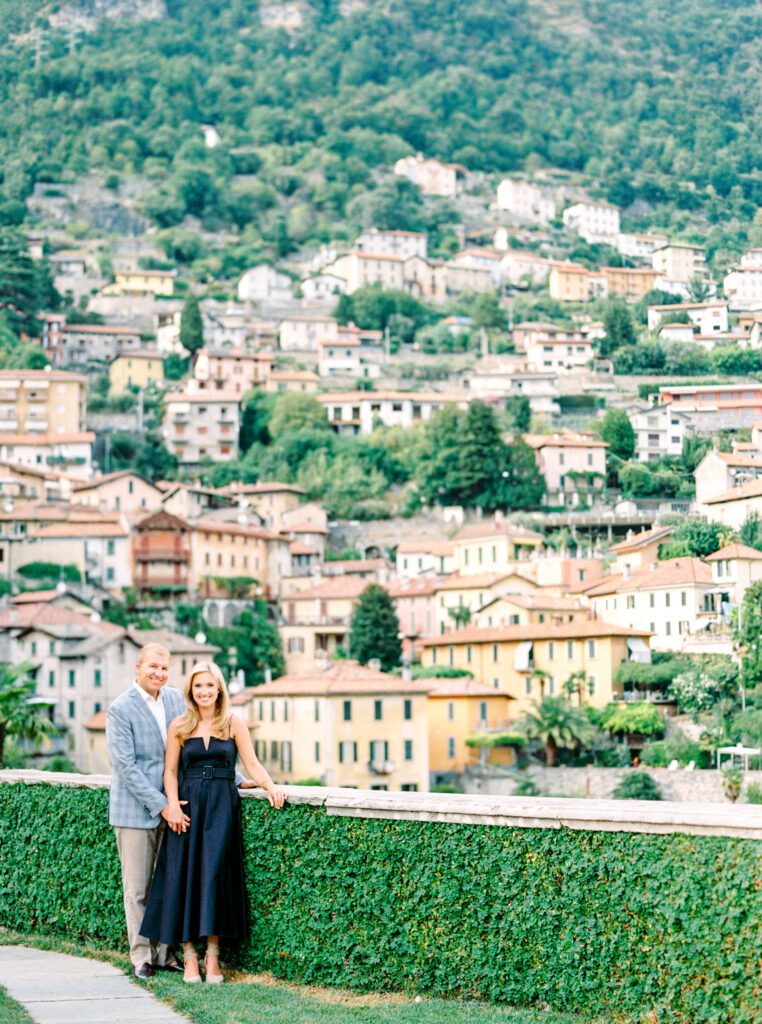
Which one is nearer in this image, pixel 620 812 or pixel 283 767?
pixel 620 812

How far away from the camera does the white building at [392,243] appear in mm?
149375

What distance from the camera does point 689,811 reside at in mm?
10414

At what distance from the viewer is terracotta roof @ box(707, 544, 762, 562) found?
2788 inches

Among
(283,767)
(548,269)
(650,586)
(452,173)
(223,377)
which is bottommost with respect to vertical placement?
(283,767)

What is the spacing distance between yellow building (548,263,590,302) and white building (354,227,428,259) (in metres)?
11.6

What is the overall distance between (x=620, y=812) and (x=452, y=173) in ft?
576

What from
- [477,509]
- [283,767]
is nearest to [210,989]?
[283,767]

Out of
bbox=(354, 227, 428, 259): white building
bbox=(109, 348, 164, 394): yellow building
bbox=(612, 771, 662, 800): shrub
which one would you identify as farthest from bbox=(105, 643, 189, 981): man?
bbox=(354, 227, 428, 259): white building

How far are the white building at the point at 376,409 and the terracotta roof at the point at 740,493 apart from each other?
22.5m

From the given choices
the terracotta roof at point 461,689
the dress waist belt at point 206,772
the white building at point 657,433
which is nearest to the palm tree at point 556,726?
the terracotta roof at point 461,689

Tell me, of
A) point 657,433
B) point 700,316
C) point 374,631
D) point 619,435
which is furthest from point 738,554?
point 700,316

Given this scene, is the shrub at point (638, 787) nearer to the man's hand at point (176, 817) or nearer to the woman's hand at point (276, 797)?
the woman's hand at point (276, 797)

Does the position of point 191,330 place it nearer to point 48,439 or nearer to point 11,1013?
point 48,439

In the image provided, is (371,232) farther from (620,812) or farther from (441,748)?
(620,812)
